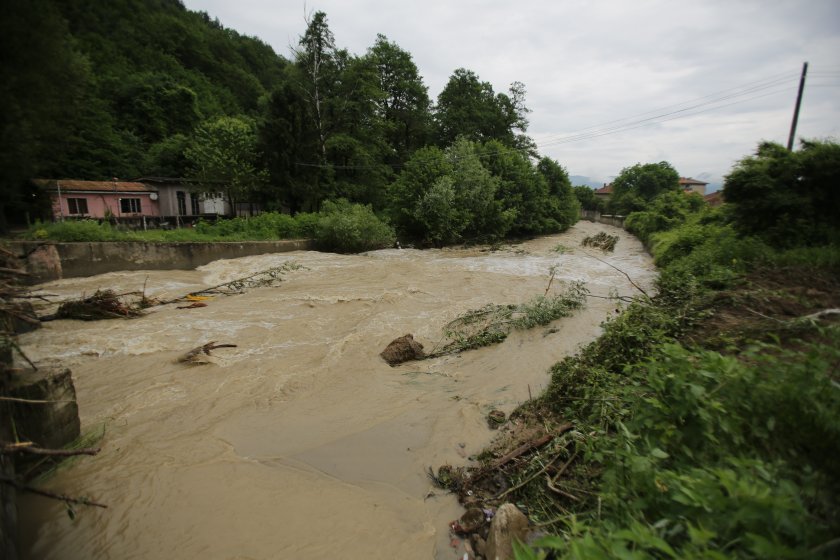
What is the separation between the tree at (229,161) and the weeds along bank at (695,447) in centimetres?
2727

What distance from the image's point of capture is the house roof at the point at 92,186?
1018 inches

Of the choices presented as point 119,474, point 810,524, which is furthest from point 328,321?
point 810,524

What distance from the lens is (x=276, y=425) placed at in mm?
5340

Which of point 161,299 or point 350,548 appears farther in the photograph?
point 161,299

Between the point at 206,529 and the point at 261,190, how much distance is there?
1096 inches

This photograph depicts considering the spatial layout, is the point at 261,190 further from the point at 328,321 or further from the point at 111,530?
the point at 111,530

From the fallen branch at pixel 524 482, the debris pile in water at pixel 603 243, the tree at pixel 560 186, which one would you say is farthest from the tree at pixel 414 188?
the fallen branch at pixel 524 482

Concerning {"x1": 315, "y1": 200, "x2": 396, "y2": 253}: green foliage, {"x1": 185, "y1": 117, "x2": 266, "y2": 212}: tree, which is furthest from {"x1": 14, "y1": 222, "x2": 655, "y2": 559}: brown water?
{"x1": 185, "y1": 117, "x2": 266, "y2": 212}: tree

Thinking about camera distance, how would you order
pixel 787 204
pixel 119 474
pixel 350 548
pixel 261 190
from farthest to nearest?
pixel 261 190 → pixel 787 204 → pixel 119 474 → pixel 350 548

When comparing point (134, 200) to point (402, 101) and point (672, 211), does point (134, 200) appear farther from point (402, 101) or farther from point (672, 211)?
point (672, 211)

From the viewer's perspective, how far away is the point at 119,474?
434 cm

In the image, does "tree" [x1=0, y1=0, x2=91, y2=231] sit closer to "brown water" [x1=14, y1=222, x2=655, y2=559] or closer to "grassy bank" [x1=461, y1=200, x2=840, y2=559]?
"brown water" [x1=14, y1=222, x2=655, y2=559]

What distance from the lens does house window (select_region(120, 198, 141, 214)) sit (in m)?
30.9

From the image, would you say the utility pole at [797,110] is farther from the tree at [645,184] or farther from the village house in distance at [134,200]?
the tree at [645,184]
